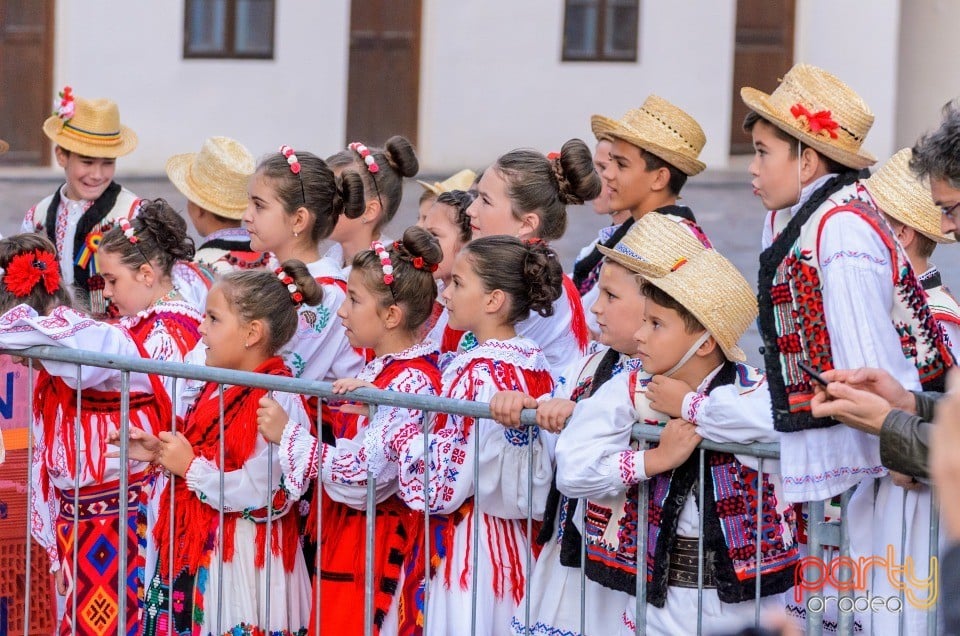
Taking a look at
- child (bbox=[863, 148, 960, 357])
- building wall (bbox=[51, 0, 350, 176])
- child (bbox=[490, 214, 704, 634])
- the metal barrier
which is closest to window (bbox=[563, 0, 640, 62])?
building wall (bbox=[51, 0, 350, 176])

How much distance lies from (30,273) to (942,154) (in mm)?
2859

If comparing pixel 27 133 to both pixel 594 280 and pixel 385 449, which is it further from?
pixel 385 449

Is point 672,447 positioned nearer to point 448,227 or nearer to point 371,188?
point 448,227

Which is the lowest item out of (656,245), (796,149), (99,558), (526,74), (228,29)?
(99,558)

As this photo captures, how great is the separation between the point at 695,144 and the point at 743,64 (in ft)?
44.0

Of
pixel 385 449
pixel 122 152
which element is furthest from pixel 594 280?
pixel 122 152

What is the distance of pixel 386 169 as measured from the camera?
576 centimetres

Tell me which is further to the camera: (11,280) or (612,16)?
(612,16)

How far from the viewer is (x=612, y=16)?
17.5 metres

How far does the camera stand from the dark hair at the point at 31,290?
5020 millimetres

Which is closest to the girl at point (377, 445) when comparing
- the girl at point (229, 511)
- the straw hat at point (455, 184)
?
the girl at point (229, 511)

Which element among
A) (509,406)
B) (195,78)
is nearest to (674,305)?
(509,406)

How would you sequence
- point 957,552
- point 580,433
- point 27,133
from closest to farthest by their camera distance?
point 957,552
point 580,433
point 27,133

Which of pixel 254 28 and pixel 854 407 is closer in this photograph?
pixel 854 407
